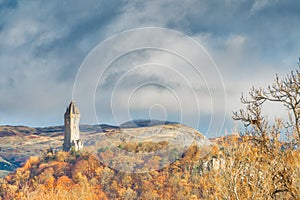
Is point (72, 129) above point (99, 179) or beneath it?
above

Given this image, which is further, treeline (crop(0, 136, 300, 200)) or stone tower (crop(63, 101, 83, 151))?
stone tower (crop(63, 101, 83, 151))

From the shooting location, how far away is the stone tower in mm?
160163

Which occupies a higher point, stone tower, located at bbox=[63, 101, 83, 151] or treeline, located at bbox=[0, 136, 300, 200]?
stone tower, located at bbox=[63, 101, 83, 151]

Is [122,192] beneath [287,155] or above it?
beneath

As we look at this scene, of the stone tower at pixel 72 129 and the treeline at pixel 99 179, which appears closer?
the treeline at pixel 99 179

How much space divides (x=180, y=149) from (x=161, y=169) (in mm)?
14870

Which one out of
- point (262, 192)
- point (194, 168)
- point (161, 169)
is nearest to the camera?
point (262, 192)

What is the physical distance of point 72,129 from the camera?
165m

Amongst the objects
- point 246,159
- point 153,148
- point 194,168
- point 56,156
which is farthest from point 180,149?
point 246,159

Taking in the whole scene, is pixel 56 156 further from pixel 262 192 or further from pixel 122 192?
pixel 262 192

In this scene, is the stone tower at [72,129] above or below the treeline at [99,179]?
above

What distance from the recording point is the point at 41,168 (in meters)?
143

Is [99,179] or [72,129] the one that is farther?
[72,129]

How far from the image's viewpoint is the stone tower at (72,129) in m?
160
